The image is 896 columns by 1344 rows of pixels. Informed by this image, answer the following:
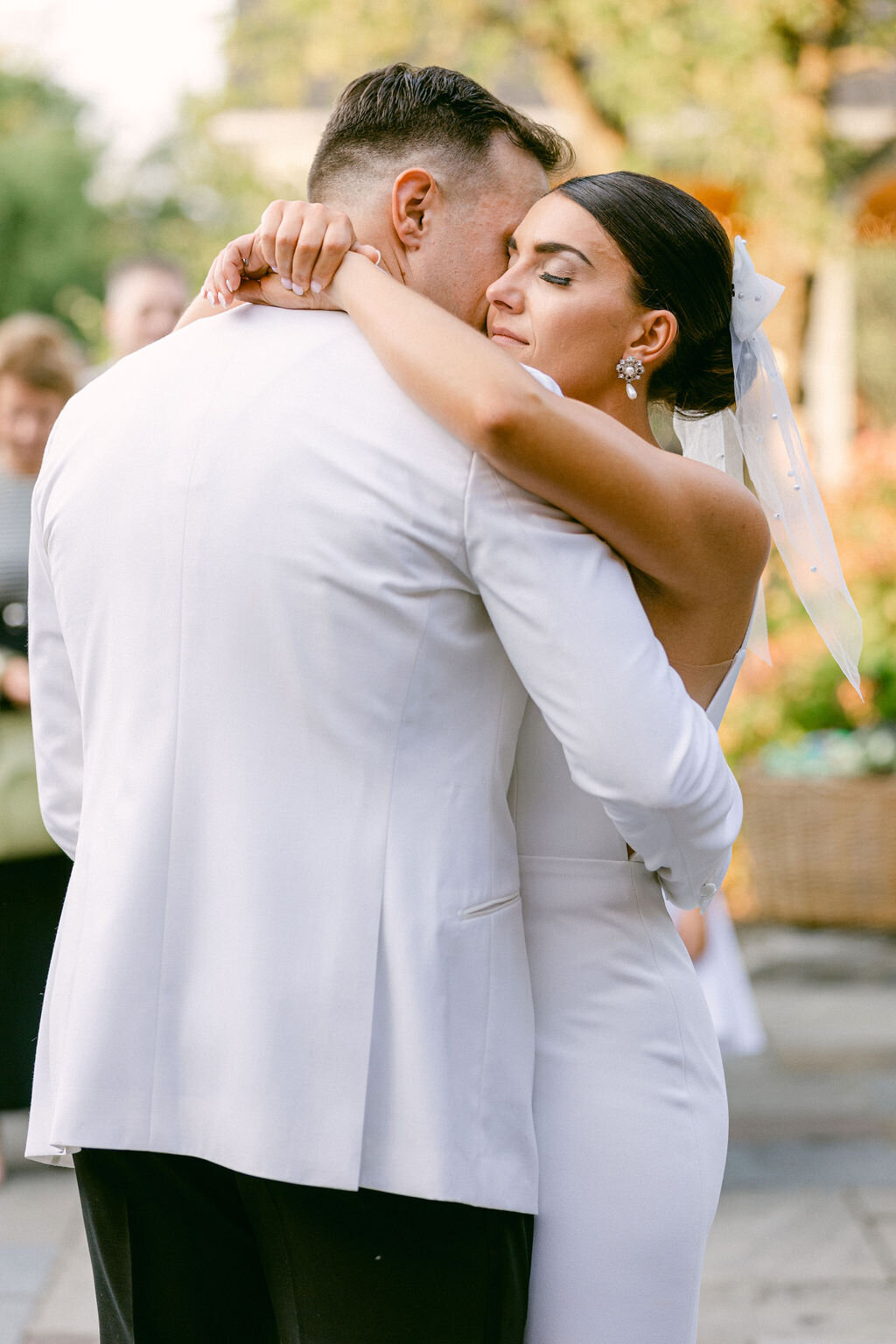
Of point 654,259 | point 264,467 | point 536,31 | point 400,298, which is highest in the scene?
point 536,31

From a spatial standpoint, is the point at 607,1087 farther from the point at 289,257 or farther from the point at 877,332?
the point at 877,332

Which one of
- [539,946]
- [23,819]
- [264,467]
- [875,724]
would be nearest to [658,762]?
[539,946]

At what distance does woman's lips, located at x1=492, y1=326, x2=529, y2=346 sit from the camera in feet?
5.41

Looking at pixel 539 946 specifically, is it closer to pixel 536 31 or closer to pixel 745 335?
pixel 745 335

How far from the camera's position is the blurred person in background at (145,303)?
15.2 ft

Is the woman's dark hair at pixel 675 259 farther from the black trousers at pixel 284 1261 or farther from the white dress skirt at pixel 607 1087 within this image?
the black trousers at pixel 284 1261

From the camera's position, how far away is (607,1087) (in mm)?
1427

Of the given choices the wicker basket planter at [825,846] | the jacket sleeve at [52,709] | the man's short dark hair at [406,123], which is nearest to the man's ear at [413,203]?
the man's short dark hair at [406,123]

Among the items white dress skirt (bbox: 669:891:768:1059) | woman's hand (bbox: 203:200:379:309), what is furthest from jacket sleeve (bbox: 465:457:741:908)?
white dress skirt (bbox: 669:891:768:1059)

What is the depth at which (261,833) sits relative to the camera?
4.21ft

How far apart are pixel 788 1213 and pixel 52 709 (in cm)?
265

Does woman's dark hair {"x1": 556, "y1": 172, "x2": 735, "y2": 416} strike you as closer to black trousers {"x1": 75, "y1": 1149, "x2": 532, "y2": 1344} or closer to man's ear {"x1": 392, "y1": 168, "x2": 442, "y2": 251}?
man's ear {"x1": 392, "y1": 168, "x2": 442, "y2": 251}

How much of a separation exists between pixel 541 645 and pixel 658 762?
0.47 ft

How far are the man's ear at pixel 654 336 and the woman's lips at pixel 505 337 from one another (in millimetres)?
125
